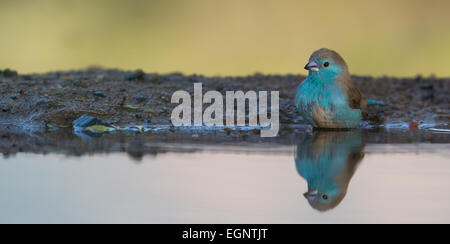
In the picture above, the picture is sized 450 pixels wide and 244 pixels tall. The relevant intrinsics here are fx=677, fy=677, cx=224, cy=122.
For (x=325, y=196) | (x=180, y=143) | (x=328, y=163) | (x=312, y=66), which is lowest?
(x=325, y=196)

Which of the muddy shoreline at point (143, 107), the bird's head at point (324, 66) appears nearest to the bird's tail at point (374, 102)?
the muddy shoreline at point (143, 107)

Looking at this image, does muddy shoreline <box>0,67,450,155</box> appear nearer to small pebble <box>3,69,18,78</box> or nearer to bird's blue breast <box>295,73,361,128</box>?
small pebble <box>3,69,18,78</box>

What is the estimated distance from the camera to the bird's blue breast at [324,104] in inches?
250

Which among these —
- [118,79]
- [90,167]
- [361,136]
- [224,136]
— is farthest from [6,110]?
[361,136]

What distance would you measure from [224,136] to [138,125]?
3.49 feet

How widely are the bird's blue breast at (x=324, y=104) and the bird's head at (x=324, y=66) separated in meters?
0.02

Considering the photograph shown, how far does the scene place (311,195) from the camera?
365cm

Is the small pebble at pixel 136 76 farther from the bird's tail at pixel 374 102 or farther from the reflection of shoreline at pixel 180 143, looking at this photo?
the bird's tail at pixel 374 102

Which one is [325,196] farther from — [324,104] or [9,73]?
[9,73]

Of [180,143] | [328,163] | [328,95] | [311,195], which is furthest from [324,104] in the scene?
[311,195]

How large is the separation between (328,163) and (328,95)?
1893 millimetres

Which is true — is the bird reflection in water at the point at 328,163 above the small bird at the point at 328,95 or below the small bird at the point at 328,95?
below

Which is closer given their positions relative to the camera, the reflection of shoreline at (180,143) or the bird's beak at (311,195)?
the bird's beak at (311,195)
